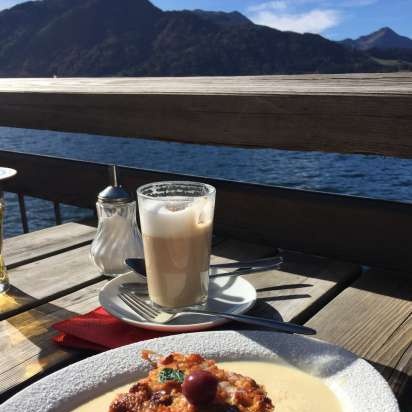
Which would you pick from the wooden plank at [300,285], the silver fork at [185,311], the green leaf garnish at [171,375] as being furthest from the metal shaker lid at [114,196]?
the green leaf garnish at [171,375]

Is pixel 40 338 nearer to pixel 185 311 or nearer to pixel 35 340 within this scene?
pixel 35 340

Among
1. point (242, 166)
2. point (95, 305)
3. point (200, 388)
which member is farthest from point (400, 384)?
point (242, 166)

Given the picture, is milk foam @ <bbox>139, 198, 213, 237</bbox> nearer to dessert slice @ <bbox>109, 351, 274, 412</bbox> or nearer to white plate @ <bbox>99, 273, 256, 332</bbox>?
Result: white plate @ <bbox>99, 273, 256, 332</bbox>

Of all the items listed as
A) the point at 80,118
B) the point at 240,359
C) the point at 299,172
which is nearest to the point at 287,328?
the point at 240,359

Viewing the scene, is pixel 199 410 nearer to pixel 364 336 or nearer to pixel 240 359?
pixel 240 359

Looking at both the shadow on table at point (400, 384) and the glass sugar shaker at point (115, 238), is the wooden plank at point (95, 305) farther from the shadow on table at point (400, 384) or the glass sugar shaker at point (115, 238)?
the shadow on table at point (400, 384)

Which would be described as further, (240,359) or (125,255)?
(125,255)
